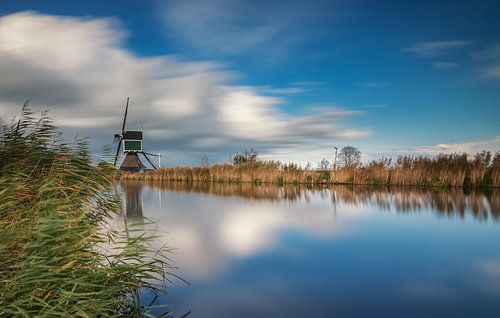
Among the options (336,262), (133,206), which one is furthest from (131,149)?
(336,262)

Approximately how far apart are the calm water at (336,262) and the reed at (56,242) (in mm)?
760

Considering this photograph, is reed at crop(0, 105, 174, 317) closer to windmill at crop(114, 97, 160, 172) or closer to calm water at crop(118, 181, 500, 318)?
calm water at crop(118, 181, 500, 318)

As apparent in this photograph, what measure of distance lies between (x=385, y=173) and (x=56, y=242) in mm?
18470

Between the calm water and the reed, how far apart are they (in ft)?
2.49

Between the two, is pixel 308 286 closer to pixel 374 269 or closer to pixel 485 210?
pixel 374 269

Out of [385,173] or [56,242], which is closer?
[56,242]

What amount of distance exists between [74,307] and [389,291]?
10.7ft

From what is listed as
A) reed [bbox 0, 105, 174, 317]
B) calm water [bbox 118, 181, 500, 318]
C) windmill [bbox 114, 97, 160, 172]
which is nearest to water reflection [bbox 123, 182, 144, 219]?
calm water [bbox 118, 181, 500, 318]

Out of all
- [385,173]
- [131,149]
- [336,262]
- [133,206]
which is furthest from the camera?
[131,149]

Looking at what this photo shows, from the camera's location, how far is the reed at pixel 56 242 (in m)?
2.27

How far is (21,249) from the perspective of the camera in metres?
2.54

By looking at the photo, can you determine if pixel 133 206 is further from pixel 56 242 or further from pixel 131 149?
pixel 131 149

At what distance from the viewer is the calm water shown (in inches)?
141

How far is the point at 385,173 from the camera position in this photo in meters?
19.0
